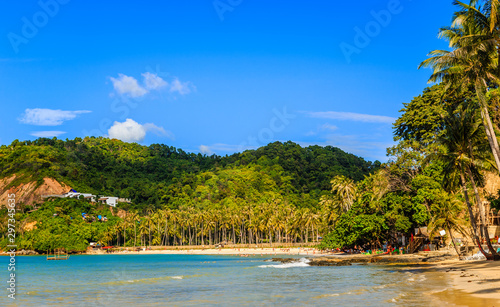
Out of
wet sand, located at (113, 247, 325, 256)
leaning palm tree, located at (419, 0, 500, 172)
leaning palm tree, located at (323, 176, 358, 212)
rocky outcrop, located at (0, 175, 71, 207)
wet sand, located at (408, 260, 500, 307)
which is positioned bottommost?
wet sand, located at (113, 247, 325, 256)

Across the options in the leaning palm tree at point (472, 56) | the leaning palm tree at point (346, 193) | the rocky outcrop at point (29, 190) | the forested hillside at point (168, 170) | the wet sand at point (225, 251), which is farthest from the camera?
the forested hillside at point (168, 170)

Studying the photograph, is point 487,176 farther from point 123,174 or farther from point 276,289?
point 123,174

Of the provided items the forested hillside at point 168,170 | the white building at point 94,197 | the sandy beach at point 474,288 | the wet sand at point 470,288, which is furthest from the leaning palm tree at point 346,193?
the white building at point 94,197

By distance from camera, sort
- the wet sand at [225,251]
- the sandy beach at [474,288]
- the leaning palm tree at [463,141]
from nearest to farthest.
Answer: the sandy beach at [474,288]
the leaning palm tree at [463,141]
the wet sand at [225,251]

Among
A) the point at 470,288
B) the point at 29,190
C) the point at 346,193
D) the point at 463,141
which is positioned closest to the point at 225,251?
the point at 346,193

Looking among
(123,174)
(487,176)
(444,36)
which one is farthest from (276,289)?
(123,174)

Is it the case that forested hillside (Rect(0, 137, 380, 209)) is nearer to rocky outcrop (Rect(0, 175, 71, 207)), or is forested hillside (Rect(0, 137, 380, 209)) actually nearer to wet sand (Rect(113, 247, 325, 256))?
rocky outcrop (Rect(0, 175, 71, 207))

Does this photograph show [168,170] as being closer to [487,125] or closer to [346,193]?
[346,193]

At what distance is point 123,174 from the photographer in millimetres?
178625

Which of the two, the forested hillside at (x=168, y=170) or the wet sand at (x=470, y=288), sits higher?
the forested hillside at (x=168, y=170)

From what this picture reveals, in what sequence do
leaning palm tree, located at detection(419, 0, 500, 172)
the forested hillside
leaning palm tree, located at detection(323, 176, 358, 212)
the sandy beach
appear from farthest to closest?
1. the forested hillside
2. leaning palm tree, located at detection(323, 176, 358, 212)
3. leaning palm tree, located at detection(419, 0, 500, 172)
4. the sandy beach

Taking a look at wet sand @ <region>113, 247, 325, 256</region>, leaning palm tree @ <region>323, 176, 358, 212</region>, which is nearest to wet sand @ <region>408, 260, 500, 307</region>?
leaning palm tree @ <region>323, 176, 358, 212</region>

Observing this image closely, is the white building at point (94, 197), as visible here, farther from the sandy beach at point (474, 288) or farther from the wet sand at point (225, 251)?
the sandy beach at point (474, 288)

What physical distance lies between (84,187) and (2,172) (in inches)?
1039
